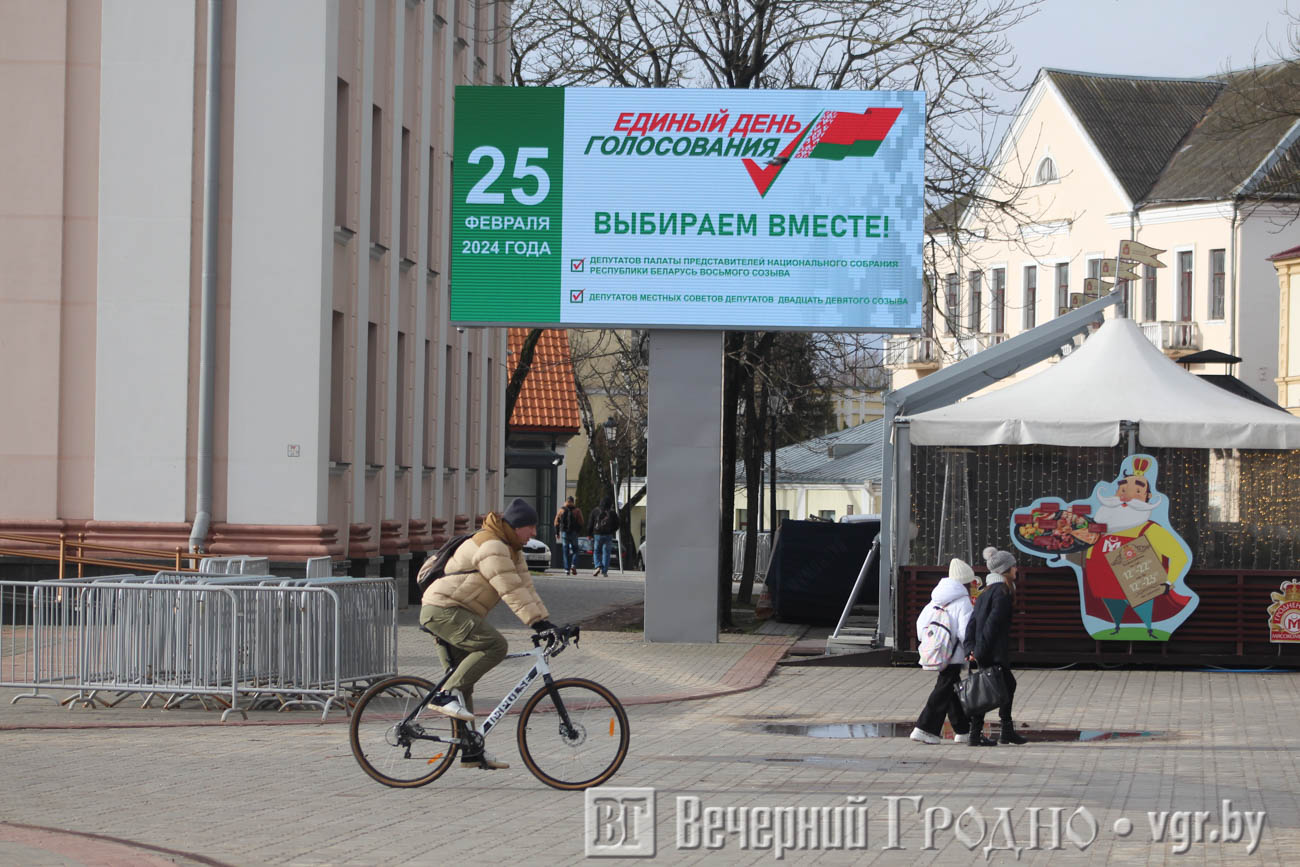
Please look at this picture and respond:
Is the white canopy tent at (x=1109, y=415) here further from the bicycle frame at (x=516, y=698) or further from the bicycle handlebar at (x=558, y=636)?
the bicycle handlebar at (x=558, y=636)

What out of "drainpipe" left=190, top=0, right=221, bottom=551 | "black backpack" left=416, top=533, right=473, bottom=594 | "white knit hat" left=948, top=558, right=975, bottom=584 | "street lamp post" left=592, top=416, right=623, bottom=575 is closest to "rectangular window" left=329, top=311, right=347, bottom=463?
"drainpipe" left=190, top=0, right=221, bottom=551

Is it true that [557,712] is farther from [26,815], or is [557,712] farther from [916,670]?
[916,670]

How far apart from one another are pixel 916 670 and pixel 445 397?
1466 cm

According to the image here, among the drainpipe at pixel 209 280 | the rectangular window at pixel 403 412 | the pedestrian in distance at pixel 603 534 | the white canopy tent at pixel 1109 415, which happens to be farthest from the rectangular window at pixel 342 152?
the pedestrian in distance at pixel 603 534

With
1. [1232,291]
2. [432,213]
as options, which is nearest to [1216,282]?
[1232,291]

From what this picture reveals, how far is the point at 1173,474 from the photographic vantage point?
64.8ft

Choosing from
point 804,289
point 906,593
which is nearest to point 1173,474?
point 906,593

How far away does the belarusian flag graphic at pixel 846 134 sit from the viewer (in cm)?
2020

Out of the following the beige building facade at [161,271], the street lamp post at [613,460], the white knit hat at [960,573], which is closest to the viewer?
the white knit hat at [960,573]

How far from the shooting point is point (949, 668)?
43.5 feet

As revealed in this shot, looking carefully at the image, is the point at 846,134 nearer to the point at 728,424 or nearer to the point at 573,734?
the point at 728,424

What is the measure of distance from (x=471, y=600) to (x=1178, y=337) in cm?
5373

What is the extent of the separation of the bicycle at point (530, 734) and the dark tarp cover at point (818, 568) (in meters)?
14.9

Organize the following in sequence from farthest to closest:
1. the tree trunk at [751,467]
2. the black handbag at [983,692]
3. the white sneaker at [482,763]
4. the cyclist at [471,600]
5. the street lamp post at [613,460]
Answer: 1. the street lamp post at [613,460]
2. the tree trunk at [751,467]
3. the black handbag at [983,692]
4. the white sneaker at [482,763]
5. the cyclist at [471,600]
